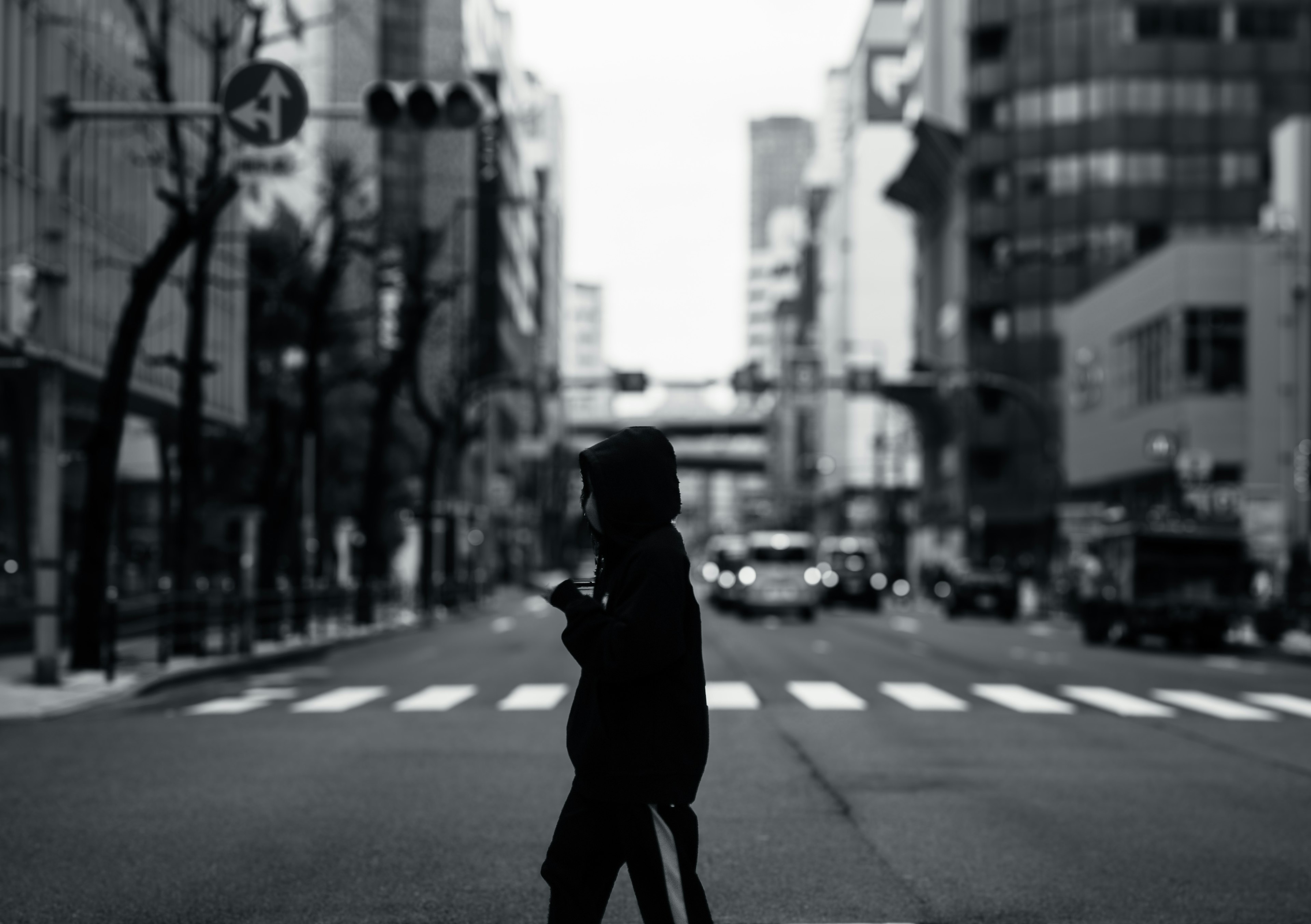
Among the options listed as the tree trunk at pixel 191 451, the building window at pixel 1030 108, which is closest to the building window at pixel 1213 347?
the building window at pixel 1030 108

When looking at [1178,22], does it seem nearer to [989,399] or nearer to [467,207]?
[989,399]

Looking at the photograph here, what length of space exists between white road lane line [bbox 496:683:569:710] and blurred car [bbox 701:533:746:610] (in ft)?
104

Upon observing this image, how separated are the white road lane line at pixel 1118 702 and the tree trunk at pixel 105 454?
38.9ft

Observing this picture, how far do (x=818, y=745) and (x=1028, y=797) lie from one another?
3389mm

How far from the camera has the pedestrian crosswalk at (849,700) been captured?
1894 cm

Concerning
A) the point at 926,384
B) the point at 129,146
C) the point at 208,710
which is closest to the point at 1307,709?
the point at 208,710

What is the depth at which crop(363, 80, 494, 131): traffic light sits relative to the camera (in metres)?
16.6

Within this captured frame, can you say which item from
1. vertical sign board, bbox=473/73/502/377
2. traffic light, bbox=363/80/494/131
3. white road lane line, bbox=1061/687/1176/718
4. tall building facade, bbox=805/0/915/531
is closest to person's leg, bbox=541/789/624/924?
traffic light, bbox=363/80/494/131

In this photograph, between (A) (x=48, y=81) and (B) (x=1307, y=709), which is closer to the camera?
(B) (x=1307, y=709)

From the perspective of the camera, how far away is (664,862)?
16.8 feet

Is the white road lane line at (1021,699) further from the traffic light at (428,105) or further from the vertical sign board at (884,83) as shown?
the vertical sign board at (884,83)

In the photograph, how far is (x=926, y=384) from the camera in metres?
57.7

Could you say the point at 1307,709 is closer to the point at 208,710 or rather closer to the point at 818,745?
the point at 818,745

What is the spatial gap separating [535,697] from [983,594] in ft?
128
